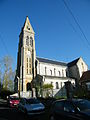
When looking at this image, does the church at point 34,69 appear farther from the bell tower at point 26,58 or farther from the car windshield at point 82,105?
the car windshield at point 82,105

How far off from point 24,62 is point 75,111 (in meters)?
39.9

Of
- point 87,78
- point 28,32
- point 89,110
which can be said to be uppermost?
point 28,32

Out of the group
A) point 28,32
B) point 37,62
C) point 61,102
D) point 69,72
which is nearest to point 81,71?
point 69,72

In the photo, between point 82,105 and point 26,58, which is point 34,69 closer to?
point 26,58

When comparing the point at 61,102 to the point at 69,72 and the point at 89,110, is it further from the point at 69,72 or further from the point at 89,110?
the point at 69,72

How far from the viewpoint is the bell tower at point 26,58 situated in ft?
141

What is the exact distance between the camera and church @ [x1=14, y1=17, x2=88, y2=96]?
42.1m

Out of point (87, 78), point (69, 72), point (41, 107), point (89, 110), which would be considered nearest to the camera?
point (89, 110)

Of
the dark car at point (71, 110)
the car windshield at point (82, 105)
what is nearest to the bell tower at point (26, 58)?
the dark car at point (71, 110)

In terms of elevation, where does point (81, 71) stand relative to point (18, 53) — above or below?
below

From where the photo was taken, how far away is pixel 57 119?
24.2 feet

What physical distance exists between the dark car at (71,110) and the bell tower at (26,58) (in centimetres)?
3451

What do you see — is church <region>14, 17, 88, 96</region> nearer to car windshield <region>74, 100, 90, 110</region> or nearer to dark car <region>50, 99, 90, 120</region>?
dark car <region>50, 99, 90, 120</region>

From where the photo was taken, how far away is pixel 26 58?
154 feet
